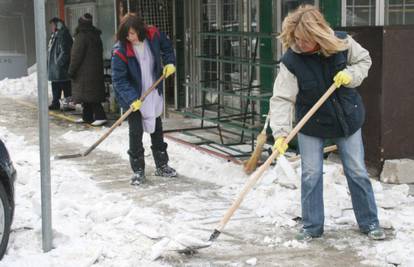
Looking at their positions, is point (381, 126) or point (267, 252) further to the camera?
point (381, 126)

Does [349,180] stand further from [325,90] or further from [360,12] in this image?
[360,12]

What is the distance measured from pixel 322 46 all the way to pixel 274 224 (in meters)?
1.60

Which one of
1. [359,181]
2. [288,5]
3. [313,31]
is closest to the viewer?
[313,31]

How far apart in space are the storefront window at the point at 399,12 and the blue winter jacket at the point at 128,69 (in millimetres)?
2558

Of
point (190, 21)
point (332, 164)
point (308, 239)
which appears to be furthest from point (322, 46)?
point (190, 21)

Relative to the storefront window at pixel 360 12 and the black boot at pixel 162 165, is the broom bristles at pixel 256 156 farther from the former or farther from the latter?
the storefront window at pixel 360 12

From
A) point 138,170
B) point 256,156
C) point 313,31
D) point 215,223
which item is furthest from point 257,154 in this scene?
point 313,31

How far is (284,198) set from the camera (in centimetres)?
602

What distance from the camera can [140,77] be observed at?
22.8 feet

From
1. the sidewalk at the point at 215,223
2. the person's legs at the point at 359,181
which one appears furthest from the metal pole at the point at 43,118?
the person's legs at the point at 359,181

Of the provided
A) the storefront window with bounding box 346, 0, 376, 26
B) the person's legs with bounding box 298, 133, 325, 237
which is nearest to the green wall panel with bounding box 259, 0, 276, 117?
the storefront window with bounding box 346, 0, 376, 26

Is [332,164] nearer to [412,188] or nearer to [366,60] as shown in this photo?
[412,188]

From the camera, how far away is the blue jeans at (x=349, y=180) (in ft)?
16.3

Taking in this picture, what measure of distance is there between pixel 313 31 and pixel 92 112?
24.0 ft
